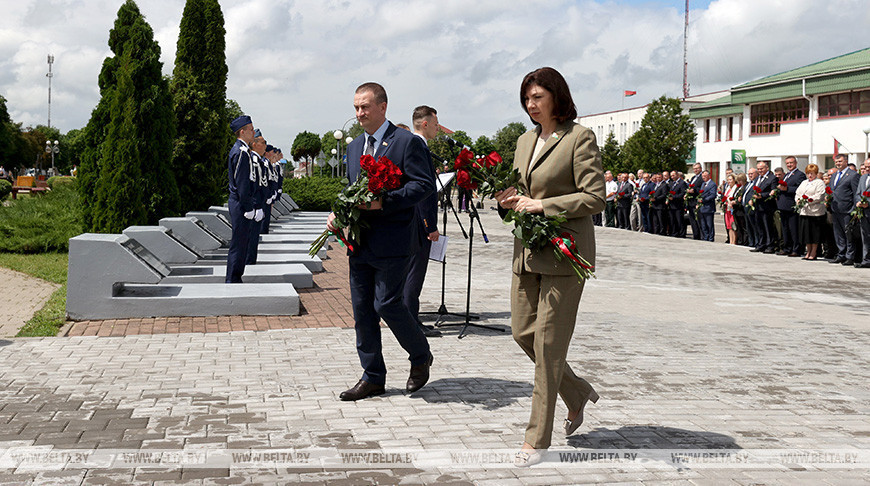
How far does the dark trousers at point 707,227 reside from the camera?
24.5m

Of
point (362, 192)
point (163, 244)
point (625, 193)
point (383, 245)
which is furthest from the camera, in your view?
point (625, 193)

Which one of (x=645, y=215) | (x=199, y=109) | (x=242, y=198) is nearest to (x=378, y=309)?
(x=242, y=198)

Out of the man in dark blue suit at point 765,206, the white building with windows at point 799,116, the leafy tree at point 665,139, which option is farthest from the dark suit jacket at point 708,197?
the leafy tree at point 665,139

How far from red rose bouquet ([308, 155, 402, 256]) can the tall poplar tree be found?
50.7 ft

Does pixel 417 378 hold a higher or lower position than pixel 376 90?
lower

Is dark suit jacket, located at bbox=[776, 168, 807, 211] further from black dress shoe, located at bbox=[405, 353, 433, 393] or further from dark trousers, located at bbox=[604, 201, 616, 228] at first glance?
black dress shoe, located at bbox=[405, 353, 433, 393]

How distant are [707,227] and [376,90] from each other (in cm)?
2053

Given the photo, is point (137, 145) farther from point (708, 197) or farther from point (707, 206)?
point (707, 206)

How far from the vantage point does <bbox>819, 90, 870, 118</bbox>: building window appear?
50.3 m

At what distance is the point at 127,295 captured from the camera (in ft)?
30.9

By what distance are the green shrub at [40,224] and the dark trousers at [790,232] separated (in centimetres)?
1485

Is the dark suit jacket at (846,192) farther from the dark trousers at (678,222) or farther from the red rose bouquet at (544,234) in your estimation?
the red rose bouquet at (544,234)

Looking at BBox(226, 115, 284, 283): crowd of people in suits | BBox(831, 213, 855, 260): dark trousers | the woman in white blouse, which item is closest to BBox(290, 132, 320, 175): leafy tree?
the woman in white blouse

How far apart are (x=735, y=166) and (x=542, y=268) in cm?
6100
